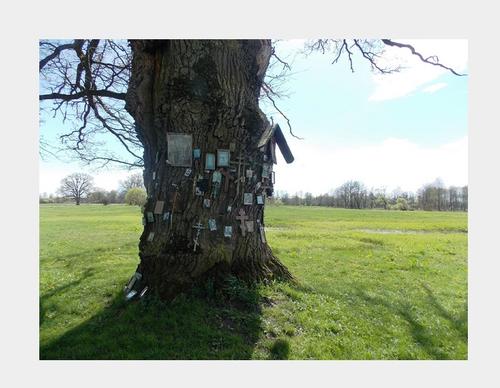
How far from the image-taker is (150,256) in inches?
210

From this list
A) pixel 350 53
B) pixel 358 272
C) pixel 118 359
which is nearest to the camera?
pixel 118 359

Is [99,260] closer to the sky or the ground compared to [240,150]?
closer to the ground

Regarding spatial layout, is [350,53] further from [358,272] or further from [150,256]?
[150,256]

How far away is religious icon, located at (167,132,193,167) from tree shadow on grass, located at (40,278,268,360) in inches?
84.2

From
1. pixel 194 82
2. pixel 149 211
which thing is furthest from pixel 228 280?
pixel 194 82

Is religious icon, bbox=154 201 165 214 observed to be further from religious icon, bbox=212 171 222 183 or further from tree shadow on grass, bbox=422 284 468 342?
tree shadow on grass, bbox=422 284 468 342

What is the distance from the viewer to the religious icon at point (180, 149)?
208 inches

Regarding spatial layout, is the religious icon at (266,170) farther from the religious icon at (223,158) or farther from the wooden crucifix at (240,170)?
the religious icon at (223,158)

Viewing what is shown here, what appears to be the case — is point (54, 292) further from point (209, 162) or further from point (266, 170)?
point (266, 170)

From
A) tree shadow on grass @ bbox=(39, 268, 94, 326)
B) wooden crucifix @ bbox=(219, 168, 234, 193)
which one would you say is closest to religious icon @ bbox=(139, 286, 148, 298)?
tree shadow on grass @ bbox=(39, 268, 94, 326)

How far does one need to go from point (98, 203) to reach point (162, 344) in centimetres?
4880

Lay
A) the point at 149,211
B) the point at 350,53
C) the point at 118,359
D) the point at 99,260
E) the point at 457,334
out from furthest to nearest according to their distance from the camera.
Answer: the point at 99,260, the point at 350,53, the point at 149,211, the point at 457,334, the point at 118,359

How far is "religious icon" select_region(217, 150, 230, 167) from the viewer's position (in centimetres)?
534

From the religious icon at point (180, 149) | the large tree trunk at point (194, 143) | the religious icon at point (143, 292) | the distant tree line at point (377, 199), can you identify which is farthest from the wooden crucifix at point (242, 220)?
the distant tree line at point (377, 199)
